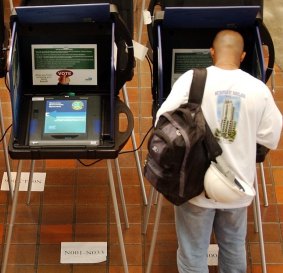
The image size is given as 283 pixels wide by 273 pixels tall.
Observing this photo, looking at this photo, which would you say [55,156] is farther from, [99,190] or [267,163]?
[267,163]

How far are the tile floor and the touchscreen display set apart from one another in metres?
0.80

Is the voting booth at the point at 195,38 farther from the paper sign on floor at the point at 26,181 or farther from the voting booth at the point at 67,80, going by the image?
the paper sign on floor at the point at 26,181

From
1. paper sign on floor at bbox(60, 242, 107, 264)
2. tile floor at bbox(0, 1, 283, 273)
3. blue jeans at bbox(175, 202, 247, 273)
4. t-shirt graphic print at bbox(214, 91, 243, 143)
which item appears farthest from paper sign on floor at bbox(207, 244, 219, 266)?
t-shirt graphic print at bbox(214, 91, 243, 143)

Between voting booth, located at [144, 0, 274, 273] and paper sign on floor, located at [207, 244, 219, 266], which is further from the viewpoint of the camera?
paper sign on floor, located at [207, 244, 219, 266]

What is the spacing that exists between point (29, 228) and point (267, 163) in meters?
1.25

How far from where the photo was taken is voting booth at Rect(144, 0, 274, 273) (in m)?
1.92

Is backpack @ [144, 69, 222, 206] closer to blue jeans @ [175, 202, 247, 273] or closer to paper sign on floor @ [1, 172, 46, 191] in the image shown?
blue jeans @ [175, 202, 247, 273]

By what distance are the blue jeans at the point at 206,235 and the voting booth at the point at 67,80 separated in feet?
1.17

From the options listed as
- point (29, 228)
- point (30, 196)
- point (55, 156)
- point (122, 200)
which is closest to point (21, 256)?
point (29, 228)

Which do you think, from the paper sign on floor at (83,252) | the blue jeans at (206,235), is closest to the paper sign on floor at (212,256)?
the blue jeans at (206,235)

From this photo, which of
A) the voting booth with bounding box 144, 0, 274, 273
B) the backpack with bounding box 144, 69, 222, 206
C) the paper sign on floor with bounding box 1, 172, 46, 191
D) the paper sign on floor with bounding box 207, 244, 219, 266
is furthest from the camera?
the paper sign on floor with bounding box 1, 172, 46, 191

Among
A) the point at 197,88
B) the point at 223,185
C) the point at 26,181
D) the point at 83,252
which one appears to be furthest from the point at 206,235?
the point at 26,181

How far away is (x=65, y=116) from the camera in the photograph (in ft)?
6.54

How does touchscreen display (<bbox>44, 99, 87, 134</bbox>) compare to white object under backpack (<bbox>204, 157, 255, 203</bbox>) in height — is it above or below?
above
